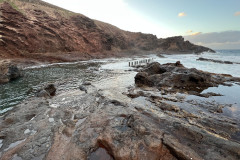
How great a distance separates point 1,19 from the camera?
3353 cm

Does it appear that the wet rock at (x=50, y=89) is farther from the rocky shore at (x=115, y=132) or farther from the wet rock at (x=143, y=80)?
the wet rock at (x=143, y=80)

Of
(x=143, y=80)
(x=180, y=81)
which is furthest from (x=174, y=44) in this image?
(x=143, y=80)

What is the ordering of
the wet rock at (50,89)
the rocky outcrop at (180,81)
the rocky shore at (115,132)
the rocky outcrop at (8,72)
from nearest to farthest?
the rocky shore at (115,132)
the wet rock at (50,89)
the rocky outcrop at (180,81)
the rocky outcrop at (8,72)

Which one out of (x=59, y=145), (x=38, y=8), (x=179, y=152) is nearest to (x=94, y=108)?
(x=59, y=145)

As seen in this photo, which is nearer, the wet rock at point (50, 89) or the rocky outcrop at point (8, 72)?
the wet rock at point (50, 89)

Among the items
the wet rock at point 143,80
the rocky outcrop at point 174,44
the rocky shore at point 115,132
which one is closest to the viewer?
the rocky shore at point 115,132

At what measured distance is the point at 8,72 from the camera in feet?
55.6

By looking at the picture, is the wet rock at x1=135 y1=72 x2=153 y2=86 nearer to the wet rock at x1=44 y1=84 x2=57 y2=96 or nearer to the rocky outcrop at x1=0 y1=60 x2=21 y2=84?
the wet rock at x1=44 y1=84 x2=57 y2=96

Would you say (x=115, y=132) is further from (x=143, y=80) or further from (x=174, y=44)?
(x=174, y=44)

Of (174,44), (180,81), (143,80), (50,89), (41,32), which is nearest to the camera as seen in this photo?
(50,89)

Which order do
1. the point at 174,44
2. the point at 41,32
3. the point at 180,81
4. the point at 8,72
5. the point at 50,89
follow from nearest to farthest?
the point at 50,89 < the point at 180,81 < the point at 8,72 < the point at 41,32 < the point at 174,44

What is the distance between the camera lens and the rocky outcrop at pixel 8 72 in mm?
15922

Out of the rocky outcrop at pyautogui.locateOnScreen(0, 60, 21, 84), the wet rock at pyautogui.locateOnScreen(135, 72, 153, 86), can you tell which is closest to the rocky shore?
the wet rock at pyautogui.locateOnScreen(135, 72, 153, 86)

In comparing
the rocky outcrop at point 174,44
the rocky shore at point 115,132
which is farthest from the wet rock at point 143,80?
the rocky outcrop at point 174,44
